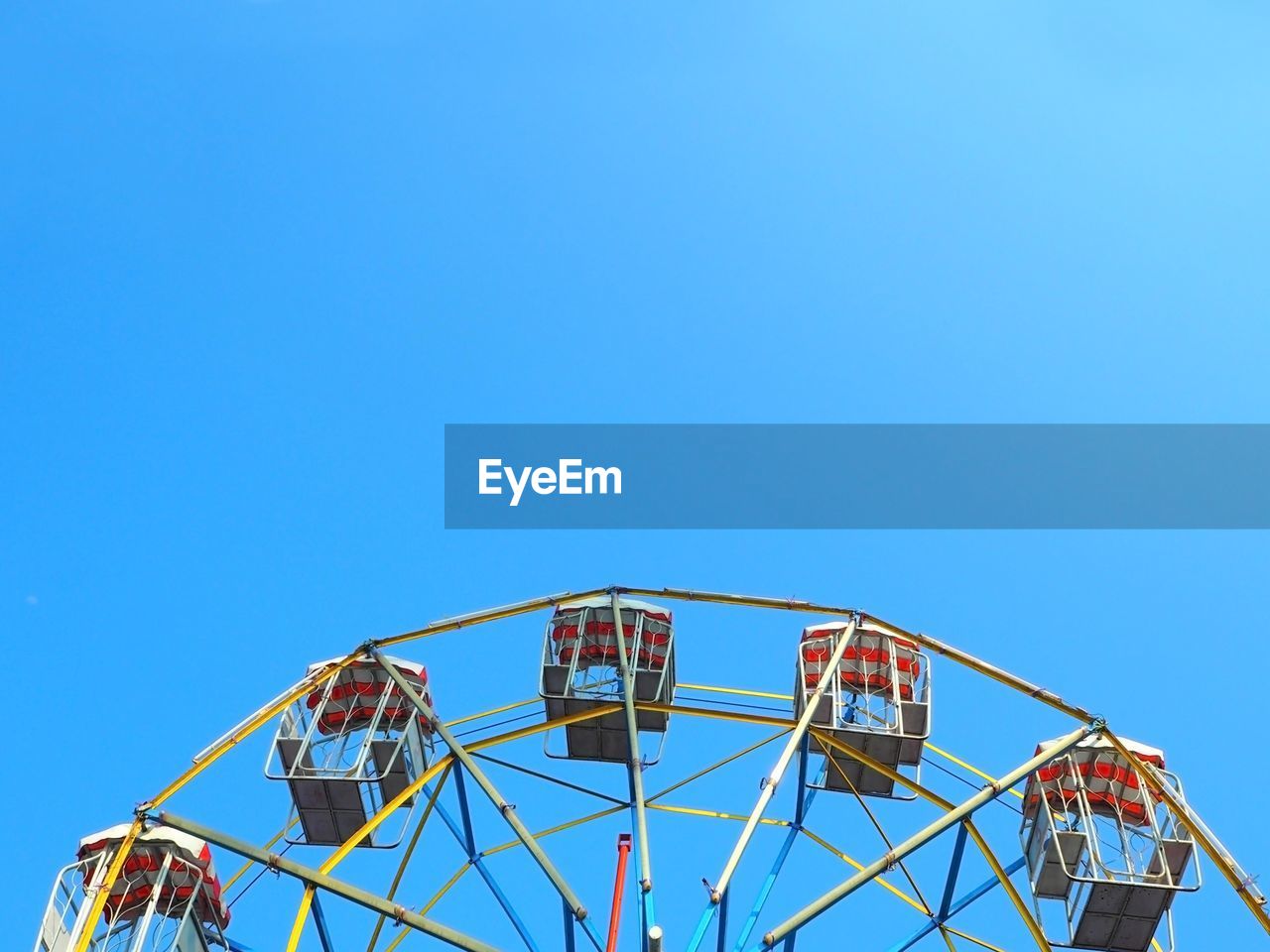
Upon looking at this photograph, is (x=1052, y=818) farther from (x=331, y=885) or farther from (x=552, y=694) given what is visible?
(x=331, y=885)

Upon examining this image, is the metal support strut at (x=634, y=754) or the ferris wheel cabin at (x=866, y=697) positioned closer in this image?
the metal support strut at (x=634, y=754)

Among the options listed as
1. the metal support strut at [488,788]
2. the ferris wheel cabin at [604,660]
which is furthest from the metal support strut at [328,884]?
the ferris wheel cabin at [604,660]

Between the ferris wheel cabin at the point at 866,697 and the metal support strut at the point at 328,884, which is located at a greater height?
the ferris wheel cabin at the point at 866,697

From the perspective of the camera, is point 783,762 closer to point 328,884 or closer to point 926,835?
point 926,835

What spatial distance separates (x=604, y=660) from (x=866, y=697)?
6.90 meters

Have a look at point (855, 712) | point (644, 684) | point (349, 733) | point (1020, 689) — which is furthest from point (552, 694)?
point (1020, 689)

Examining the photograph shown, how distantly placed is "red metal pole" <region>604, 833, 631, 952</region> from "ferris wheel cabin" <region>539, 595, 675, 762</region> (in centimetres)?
755

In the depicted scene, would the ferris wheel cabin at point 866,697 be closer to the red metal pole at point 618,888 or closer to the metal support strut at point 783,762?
the metal support strut at point 783,762

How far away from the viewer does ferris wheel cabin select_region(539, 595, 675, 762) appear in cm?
3678

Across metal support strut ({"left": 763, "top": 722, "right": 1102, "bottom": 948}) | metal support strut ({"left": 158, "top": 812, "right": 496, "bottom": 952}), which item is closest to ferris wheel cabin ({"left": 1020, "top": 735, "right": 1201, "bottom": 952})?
metal support strut ({"left": 763, "top": 722, "right": 1102, "bottom": 948})

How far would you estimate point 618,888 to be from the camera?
26656 millimetres

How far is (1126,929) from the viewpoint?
3069 cm

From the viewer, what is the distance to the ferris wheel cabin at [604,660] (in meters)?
36.8

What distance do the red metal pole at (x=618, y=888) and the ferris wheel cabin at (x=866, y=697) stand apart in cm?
753
